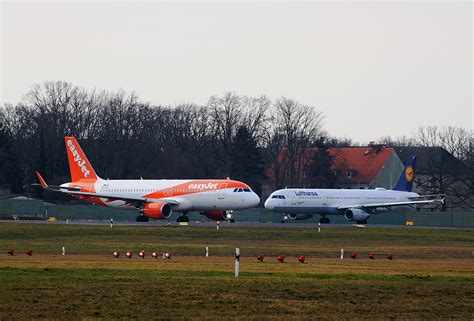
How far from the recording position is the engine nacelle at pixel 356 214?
97.3 meters

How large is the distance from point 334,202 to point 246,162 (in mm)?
37197

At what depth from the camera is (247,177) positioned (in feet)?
440

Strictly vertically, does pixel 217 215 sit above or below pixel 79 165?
below

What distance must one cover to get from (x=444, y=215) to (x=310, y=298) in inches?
3052

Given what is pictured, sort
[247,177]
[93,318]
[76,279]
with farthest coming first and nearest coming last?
1. [247,177]
2. [76,279]
3. [93,318]

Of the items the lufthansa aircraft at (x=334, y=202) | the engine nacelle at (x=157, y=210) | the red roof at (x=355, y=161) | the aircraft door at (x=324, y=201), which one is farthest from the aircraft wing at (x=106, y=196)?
the red roof at (x=355, y=161)

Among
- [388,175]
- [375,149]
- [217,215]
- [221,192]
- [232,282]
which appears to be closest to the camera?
[232,282]

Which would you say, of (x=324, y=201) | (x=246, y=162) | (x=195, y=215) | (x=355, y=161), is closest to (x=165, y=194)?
(x=195, y=215)

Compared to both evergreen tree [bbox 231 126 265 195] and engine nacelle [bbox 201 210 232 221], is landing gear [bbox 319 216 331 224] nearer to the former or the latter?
engine nacelle [bbox 201 210 232 221]

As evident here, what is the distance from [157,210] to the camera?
87.6 metres

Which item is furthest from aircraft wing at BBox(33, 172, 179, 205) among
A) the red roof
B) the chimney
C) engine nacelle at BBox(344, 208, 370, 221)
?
the chimney

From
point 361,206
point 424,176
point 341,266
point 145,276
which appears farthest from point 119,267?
point 424,176

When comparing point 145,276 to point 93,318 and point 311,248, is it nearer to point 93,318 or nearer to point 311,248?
point 93,318

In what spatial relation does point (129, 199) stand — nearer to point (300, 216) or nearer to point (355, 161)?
point (300, 216)
